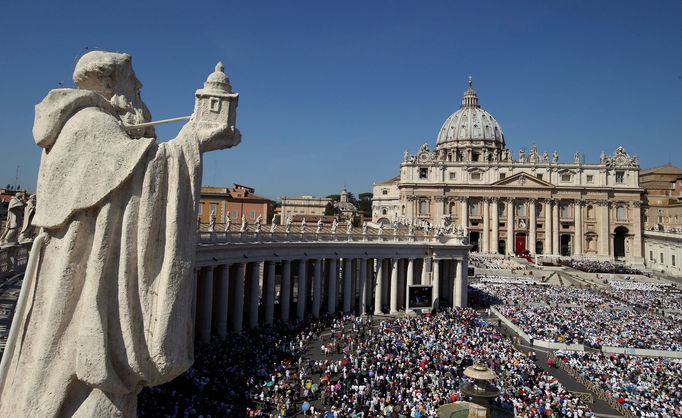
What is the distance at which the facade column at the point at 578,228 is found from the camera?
92.4 m

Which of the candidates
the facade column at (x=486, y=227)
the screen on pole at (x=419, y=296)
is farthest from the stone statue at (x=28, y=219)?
the facade column at (x=486, y=227)

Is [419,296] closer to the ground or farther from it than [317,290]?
closer to the ground

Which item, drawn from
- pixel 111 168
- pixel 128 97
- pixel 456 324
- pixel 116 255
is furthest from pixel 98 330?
pixel 456 324

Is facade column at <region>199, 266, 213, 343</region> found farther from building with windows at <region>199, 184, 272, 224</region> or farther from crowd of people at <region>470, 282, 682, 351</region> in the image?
building with windows at <region>199, 184, 272, 224</region>

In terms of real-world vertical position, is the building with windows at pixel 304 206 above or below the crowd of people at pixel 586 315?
above

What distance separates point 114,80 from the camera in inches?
203

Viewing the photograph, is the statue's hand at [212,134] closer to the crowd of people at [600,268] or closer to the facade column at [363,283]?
the facade column at [363,283]

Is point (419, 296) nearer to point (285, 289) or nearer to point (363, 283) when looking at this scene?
point (363, 283)

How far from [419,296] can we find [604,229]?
69.0 m

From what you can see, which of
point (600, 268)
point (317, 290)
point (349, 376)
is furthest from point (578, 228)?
point (349, 376)

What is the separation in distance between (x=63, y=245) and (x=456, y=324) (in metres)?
31.7

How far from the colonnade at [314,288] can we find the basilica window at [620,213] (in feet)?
207

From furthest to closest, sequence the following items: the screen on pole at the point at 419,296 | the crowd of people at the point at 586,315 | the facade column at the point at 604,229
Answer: the facade column at the point at 604,229
the screen on pole at the point at 419,296
the crowd of people at the point at 586,315

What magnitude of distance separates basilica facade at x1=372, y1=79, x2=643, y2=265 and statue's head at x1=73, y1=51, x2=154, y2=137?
86.4 metres
